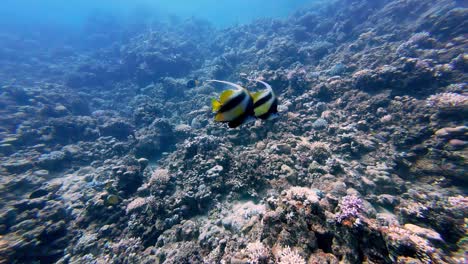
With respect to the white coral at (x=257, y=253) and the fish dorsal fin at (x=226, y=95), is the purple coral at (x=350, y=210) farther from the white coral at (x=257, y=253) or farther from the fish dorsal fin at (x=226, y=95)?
the fish dorsal fin at (x=226, y=95)

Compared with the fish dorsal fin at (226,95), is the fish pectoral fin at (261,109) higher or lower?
lower

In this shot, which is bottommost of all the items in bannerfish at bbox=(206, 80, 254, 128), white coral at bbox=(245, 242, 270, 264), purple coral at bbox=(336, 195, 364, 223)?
white coral at bbox=(245, 242, 270, 264)

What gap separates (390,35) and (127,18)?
155 ft

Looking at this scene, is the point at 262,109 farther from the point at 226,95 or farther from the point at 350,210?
the point at 350,210

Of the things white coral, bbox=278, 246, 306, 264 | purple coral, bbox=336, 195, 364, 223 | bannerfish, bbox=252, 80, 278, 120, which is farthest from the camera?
purple coral, bbox=336, 195, 364, 223

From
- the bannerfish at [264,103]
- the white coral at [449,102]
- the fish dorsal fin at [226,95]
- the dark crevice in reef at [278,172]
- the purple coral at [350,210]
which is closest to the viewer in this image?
the fish dorsal fin at [226,95]

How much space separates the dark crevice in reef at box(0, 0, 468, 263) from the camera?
3.51m

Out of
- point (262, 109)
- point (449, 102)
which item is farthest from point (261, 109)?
point (449, 102)

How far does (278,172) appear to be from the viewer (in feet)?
19.7

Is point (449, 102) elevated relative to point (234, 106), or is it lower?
lower

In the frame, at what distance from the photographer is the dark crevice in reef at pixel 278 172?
11.5 feet

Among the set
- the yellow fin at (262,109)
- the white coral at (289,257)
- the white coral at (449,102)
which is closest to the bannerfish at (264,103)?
the yellow fin at (262,109)

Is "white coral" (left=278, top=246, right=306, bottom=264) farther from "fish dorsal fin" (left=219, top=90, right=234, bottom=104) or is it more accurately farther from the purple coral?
"fish dorsal fin" (left=219, top=90, right=234, bottom=104)

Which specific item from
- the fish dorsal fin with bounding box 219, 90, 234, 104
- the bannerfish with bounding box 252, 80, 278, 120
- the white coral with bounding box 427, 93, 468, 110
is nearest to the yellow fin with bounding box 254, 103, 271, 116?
the bannerfish with bounding box 252, 80, 278, 120
